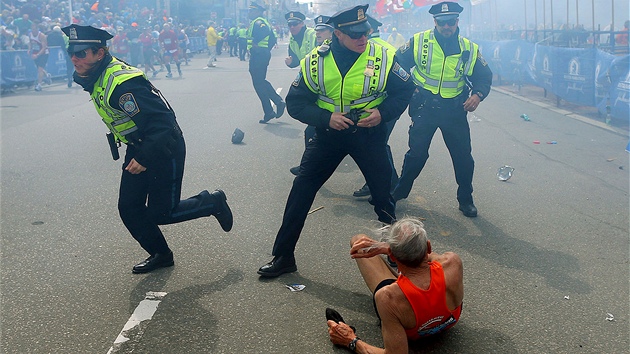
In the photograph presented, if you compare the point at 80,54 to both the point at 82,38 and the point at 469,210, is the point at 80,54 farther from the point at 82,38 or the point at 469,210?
the point at 469,210

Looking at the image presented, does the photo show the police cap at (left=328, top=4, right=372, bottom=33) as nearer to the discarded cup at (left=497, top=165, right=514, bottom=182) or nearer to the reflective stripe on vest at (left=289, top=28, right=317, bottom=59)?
the discarded cup at (left=497, top=165, right=514, bottom=182)

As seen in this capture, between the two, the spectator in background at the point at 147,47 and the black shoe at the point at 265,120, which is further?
the spectator in background at the point at 147,47

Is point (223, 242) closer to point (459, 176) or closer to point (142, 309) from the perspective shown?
point (142, 309)

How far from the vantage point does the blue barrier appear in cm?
1209

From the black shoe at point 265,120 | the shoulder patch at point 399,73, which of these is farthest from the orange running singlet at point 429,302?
the black shoe at point 265,120

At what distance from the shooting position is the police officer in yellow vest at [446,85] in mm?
6328

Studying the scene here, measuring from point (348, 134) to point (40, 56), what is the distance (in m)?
16.5

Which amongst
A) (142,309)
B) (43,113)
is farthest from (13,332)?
(43,113)

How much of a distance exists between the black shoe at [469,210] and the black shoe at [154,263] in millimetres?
2906

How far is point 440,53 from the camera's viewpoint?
6.36 m

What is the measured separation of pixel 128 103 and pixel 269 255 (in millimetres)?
1642

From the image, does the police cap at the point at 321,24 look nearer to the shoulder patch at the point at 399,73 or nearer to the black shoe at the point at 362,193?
the black shoe at the point at 362,193

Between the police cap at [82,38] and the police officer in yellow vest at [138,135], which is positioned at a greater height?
the police cap at [82,38]

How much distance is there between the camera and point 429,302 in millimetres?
3512
